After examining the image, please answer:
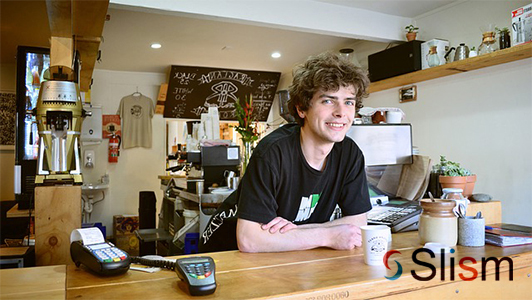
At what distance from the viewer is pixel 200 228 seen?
303cm

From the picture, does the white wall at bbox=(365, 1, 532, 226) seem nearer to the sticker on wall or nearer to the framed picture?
the framed picture

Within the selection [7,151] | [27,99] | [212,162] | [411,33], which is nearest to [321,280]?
[212,162]

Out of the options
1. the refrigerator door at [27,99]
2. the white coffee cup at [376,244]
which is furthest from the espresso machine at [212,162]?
the white coffee cup at [376,244]

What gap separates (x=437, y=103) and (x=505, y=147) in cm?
84

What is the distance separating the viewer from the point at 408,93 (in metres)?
4.52

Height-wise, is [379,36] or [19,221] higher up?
[379,36]

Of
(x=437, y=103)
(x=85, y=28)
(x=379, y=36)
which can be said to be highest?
(x=379, y=36)

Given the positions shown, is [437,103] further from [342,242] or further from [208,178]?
[342,242]

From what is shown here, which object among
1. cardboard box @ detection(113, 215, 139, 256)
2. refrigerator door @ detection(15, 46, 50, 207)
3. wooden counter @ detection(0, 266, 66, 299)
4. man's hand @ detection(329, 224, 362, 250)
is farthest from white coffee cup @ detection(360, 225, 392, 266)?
cardboard box @ detection(113, 215, 139, 256)

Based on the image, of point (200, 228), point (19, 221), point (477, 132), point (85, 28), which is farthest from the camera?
point (19, 221)

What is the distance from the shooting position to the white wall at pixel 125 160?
642 cm

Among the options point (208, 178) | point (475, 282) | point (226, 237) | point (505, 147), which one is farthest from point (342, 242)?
point (505, 147)

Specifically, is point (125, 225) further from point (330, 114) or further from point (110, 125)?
point (330, 114)
